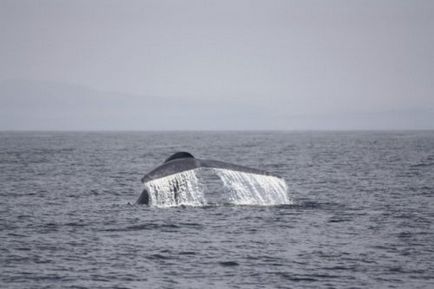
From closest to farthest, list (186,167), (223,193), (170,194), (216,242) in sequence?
(186,167) < (216,242) < (170,194) < (223,193)

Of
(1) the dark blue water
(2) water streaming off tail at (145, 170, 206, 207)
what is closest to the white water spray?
(2) water streaming off tail at (145, 170, 206, 207)

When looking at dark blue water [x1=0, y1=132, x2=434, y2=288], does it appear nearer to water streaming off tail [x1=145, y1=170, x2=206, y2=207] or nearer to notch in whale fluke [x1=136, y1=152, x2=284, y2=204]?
water streaming off tail [x1=145, y1=170, x2=206, y2=207]

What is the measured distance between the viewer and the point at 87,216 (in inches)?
942

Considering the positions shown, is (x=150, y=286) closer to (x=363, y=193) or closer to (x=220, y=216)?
(x=220, y=216)

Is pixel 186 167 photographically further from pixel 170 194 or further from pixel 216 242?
pixel 170 194

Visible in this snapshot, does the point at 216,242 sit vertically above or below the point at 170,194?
below

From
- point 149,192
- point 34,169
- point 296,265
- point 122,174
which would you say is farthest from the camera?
point 34,169

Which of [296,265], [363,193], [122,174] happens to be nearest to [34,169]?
[122,174]

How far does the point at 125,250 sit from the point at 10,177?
24.3 metres

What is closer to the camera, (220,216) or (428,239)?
(428,239)

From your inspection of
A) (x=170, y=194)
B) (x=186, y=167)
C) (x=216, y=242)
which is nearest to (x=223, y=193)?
(x=170, y=194)

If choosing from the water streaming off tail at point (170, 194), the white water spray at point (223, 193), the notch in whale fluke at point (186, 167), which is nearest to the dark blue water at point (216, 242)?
the water streaming off tail at point (170, 194)

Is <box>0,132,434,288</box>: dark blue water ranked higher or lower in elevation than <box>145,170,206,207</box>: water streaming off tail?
lower

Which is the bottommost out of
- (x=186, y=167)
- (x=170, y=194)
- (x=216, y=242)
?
(x=216, y=242)
